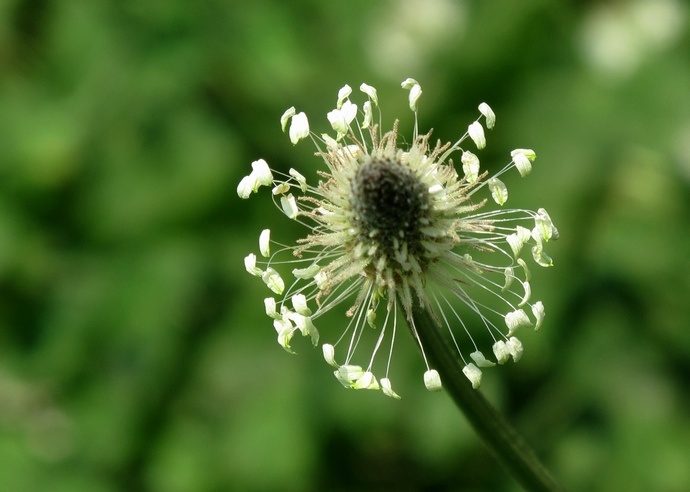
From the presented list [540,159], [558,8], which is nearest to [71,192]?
[540,159]

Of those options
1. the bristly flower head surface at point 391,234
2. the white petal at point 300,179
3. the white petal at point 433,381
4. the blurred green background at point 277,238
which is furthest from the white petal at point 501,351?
the blurred green background at point 277,238

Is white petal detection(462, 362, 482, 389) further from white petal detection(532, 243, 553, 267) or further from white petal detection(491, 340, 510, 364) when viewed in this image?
white petal detection(532, 243, 553, 267)

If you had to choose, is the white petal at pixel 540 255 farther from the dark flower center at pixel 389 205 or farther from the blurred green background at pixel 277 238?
the blurred green background at pixel 277 238

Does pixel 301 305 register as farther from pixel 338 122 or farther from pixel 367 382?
pixel 338 122

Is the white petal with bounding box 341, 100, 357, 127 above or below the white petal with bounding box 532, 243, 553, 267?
above

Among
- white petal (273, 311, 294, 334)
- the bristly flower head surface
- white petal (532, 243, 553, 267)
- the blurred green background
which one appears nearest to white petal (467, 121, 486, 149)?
the bristly flower head surface

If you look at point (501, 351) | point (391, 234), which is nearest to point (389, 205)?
point (391, 234)

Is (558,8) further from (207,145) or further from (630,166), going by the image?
(207,145)

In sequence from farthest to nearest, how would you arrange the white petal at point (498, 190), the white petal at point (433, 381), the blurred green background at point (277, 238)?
the blurred green background at point (277, 238) < the white petal at point (498, 190) < the white petal at point (433, 381)
